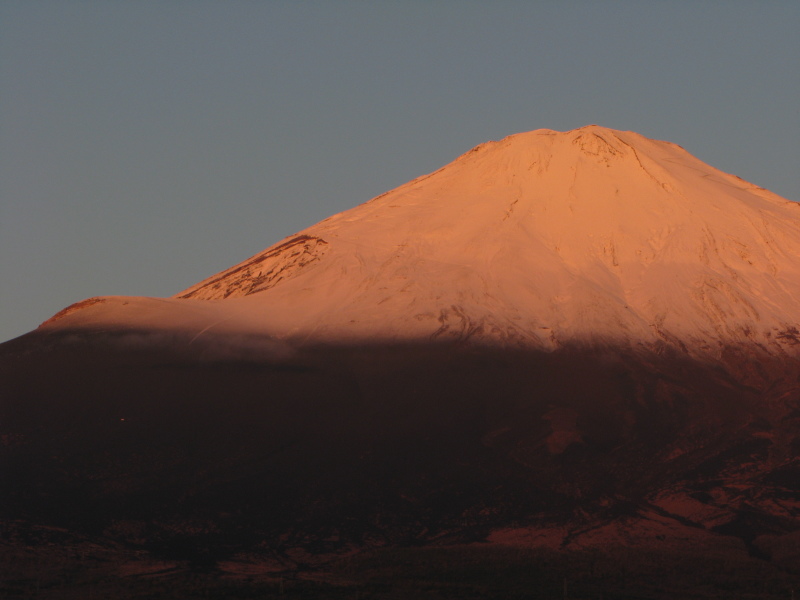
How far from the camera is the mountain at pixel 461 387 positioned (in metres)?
75.5

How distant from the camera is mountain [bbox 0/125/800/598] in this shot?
75.5 metres

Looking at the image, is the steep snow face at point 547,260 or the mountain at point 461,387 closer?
the mountain at point 461,387

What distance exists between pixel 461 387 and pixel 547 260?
18.6 m

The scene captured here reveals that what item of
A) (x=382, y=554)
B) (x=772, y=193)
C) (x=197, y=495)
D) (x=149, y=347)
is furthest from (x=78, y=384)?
(x=772, y=193)

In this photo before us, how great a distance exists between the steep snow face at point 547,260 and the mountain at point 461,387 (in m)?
0.25

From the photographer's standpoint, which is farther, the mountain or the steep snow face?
the steep snow face

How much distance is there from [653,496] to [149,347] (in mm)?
36022

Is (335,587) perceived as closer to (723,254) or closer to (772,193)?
(723,254)

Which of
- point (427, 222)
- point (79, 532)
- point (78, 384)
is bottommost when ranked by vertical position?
point (79, 532)

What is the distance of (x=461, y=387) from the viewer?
90.6 metres

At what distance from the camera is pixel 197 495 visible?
77.7 meters

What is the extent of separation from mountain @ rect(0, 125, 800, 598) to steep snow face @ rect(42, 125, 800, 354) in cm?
25

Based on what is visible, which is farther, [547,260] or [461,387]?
[547,260]

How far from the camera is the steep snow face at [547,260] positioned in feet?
320
